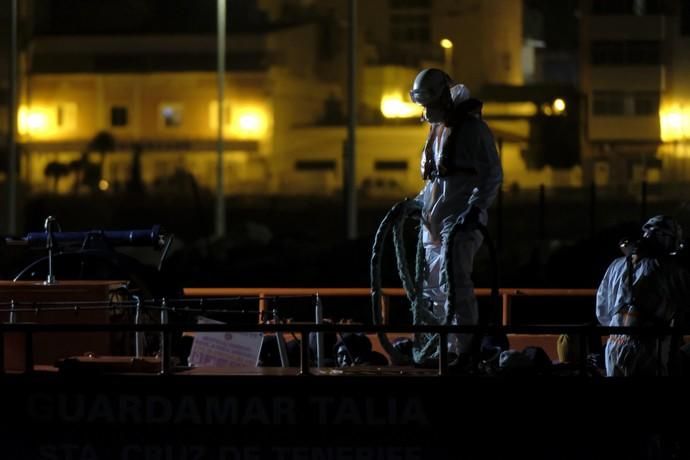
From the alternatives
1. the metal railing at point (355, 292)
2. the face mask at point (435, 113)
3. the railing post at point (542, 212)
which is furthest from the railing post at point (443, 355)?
the railing post at point (542, 212)

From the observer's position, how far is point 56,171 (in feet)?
107

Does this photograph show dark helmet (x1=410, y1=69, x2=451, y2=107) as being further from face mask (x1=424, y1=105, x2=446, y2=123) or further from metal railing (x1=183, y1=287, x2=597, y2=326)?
metal railing (x1=183, y1=287, x2=597, y2=326)

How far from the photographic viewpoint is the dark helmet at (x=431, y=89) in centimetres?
684

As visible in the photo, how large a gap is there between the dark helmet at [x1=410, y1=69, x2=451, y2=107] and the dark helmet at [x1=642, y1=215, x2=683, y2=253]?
1.10 meters

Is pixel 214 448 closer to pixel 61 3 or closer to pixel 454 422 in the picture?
pixel 454 422

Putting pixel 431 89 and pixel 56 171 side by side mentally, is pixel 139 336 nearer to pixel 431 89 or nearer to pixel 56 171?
pixel 431 89

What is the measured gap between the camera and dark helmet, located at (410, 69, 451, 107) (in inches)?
269

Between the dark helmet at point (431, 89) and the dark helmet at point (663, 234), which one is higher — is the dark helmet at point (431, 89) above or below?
above

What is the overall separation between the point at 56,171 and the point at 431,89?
87.3 ft

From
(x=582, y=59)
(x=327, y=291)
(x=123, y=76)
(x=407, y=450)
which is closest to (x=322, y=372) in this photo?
(x=407, y=450)

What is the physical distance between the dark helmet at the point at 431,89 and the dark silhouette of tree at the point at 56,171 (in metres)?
26.3

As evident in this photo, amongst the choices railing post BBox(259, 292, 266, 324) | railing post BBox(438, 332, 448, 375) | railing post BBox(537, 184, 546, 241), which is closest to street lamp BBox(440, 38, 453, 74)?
railing post BBox(537, 184, 546, 241)

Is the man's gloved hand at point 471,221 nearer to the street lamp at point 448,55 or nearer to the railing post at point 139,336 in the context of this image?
the railing post at point 139,336

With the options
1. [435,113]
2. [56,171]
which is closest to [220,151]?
[56,171]
